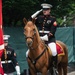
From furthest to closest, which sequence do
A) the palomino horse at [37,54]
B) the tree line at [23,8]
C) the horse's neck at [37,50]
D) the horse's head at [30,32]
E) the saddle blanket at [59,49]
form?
the tree line at [23,8]
the saddle blanket at [59,49]
the horse's neck at [37,50]
the palomino horse at [37,54]
the horse's head at [30,32]

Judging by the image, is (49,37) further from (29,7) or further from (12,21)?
(12,21)

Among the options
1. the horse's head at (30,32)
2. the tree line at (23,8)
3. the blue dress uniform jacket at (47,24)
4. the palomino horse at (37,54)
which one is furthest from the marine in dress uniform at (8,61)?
the tree line at (23,8)

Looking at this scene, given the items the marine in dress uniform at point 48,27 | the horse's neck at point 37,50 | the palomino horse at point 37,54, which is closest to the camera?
the palomino horse at point 37,54

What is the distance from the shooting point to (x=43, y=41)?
966 centimetres

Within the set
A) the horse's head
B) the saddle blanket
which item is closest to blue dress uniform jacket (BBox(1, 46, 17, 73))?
the horse's head

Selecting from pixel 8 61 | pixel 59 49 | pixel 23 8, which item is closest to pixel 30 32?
pixel 8 61

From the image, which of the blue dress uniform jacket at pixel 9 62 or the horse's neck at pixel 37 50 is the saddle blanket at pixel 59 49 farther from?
the blue dress uniform jacket at pixel 9 62

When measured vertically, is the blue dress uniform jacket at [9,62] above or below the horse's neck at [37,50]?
below

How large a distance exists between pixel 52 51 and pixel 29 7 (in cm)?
468

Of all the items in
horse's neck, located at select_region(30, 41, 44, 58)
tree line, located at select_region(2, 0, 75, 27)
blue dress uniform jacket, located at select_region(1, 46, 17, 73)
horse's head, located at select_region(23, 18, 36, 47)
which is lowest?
blue dress uniform jacket, located at select_region(1, 46, 17, 73)

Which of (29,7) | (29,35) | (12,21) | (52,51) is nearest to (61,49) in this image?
(52,51)

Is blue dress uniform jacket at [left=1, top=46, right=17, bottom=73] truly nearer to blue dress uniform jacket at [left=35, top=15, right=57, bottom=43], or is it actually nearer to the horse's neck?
the horse's neck

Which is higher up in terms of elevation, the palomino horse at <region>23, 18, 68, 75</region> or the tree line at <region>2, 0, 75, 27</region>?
the tree line at <region>2, 0, 75, 27</region>

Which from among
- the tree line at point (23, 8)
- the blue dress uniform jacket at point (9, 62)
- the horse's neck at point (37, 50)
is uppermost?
the tree line at point (23, 8)
